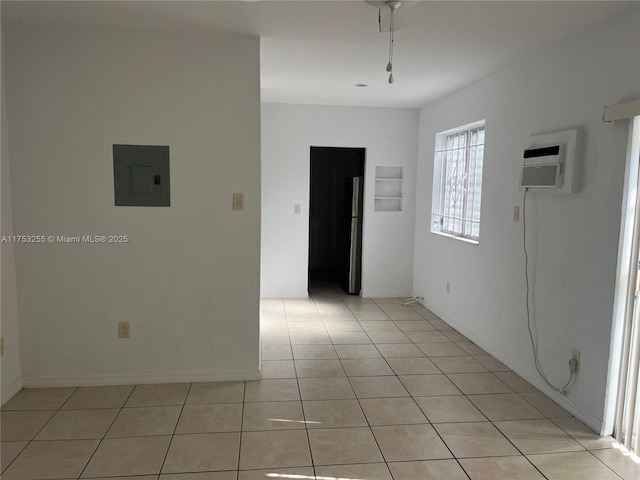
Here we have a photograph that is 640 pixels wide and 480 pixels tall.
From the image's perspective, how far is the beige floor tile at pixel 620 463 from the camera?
231 centimetres

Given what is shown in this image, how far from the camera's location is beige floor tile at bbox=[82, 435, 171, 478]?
2264 mm

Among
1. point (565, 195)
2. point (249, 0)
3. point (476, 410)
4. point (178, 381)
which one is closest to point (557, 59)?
point (565, 195)

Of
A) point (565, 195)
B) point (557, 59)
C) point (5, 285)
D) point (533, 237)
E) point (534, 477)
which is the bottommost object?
point (534, 477)

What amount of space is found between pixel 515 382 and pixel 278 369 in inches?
67.3

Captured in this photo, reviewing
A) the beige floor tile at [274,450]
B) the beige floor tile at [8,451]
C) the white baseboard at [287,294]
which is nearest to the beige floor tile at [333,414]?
the beige floor tile at [274,450]

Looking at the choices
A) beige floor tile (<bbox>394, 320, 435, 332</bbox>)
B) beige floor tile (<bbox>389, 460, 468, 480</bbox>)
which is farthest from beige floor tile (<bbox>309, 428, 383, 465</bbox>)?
beige floor tile (<bbox>394, 320, 435, 332</bbox>)

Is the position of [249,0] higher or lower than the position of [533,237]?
higher

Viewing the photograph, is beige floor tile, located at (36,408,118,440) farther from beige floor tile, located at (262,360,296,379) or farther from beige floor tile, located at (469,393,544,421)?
beige floor tile, located at (469,393,544,421)

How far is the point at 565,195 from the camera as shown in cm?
295

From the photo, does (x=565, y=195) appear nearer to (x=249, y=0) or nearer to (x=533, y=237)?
(x=533, y=237)

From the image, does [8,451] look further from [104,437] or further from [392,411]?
[392,411]

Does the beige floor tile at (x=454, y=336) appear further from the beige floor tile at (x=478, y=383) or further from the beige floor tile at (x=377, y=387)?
the beige floor tile at (x=377, y=387)

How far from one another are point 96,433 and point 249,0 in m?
2.46

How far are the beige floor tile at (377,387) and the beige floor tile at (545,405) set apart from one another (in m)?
0.80
